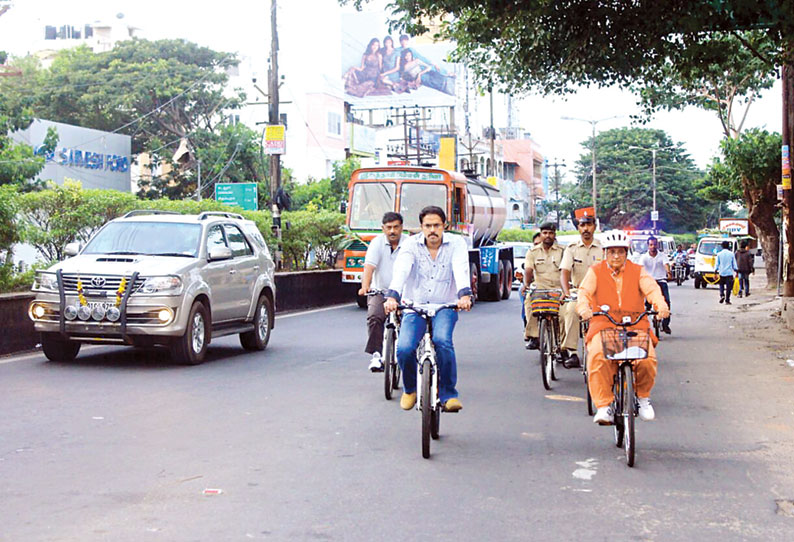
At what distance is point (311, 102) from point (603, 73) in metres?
47.8

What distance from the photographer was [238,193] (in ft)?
154

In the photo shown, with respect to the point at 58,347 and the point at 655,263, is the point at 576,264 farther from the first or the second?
the point at 655,263

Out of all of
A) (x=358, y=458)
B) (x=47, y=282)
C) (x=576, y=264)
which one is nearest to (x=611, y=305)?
(x=358, y=458)

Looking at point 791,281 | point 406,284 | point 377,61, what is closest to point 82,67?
point 377,61

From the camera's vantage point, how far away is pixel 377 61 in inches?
Answer: 3007

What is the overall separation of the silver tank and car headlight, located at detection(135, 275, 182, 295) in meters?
16.4

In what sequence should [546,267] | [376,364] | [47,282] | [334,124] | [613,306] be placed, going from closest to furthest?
[613,306]
[376,364]
[546,267]
[47,282]
[334,124]

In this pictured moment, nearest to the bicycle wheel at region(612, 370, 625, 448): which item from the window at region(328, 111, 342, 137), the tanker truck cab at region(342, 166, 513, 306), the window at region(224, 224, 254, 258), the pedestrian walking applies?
the window at region(224, 224, 254, 258)

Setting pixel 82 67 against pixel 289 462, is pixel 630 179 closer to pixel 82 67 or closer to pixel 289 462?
pixel 82 67

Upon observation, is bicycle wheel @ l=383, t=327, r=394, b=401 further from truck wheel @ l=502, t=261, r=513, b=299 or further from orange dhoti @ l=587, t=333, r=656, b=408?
truck wheel @ l=502, t=261, r=513, b=299

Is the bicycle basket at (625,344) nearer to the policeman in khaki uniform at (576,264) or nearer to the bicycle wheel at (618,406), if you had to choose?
the bicycle wheel at (618,406)

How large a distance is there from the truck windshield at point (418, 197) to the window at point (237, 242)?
10.5 metres

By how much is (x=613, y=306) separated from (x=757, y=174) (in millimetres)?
28635

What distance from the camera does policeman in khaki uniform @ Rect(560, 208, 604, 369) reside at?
12242 millimetres
